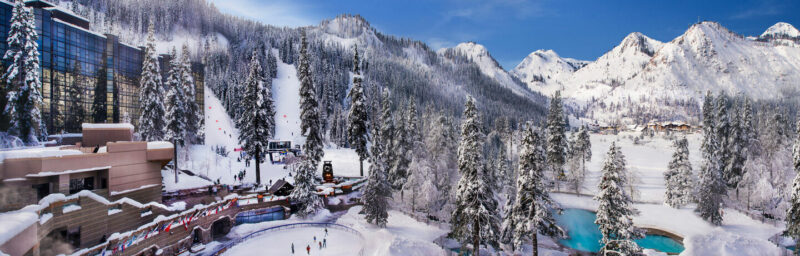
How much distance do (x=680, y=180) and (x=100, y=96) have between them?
231 feet

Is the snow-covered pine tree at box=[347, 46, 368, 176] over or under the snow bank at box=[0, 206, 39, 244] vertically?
over

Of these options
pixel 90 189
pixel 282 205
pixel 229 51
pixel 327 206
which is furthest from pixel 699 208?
pixel 229 51

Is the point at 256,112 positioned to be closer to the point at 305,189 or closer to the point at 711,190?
the point at 305,189

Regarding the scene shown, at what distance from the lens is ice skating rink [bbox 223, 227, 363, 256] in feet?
92.9

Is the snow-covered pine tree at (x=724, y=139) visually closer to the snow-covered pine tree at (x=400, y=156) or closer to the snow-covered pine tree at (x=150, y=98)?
the snow-covered pine tree at (x=400, y=156)

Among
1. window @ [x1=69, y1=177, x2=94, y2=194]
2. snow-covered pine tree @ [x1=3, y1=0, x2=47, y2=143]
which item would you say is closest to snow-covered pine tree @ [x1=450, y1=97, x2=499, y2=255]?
snow-covered pine tree @ [x1=3, y1=0, x2=47, y2=143]

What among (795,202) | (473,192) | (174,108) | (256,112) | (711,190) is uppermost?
(174,108)

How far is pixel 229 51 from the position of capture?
174 m

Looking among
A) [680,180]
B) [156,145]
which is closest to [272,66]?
[156,145]

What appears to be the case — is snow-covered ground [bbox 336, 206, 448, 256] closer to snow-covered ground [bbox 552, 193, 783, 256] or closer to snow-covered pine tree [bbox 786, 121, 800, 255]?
snow-covered ground [bbox 552, 193, 783, 256]

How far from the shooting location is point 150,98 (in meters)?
36.4

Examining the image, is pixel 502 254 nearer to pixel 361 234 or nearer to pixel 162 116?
pixel 361 234

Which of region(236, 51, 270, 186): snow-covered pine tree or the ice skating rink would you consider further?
region(236, 51, 270, 186): snow-covered pine tree

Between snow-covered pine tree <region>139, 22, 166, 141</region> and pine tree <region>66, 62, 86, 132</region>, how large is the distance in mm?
4915
